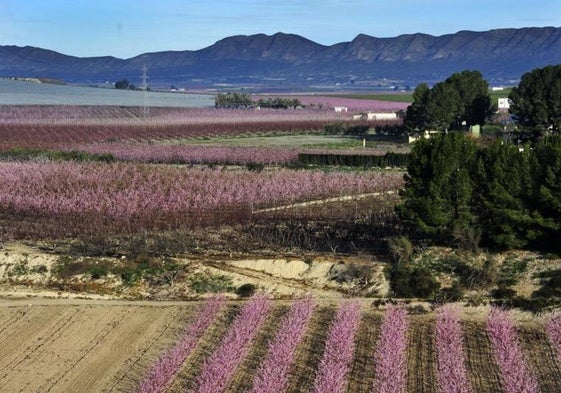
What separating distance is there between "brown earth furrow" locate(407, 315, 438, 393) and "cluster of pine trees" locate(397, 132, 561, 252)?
529cm

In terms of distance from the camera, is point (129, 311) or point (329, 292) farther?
point (329, 292)

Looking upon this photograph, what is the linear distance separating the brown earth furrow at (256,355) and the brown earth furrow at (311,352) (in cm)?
72

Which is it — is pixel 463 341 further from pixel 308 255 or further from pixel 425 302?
pixel 308 255

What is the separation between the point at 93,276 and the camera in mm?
24109

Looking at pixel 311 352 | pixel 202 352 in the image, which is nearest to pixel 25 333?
pixel 202 352

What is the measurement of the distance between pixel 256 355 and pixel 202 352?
1.12 metres

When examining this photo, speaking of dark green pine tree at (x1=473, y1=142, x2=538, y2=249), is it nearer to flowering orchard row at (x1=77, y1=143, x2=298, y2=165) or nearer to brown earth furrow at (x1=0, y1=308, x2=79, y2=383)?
brown earth furrow at (x1=0, y1=308, x2=79, y2=383)

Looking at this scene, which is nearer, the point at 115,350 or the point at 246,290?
Result: the point at 115,350

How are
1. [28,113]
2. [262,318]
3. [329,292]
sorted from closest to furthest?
[262,318] → [329,292] → [28,113]

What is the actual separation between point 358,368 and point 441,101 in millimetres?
52051

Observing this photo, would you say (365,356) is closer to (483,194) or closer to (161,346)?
(161,346)

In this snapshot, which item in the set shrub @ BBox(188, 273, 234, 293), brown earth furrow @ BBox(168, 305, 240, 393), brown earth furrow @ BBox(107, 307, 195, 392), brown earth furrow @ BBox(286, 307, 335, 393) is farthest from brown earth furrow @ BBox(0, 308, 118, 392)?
brown earth furrow @ BBox(286, 307, 335, 393)

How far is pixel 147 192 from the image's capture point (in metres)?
35.9

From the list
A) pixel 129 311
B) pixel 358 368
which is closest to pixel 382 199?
pixel 129 311
